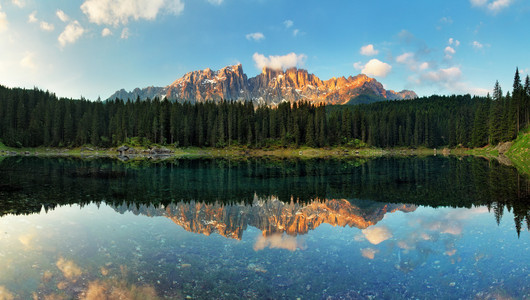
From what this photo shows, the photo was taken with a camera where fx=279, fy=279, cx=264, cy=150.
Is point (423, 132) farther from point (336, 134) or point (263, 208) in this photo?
point (263, 208)

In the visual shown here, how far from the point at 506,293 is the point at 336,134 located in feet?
423

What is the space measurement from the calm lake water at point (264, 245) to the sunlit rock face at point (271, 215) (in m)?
0.09

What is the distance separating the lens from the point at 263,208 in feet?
77.7

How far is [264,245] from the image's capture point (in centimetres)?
1516

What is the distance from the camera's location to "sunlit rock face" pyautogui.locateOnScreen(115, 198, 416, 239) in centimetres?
1820

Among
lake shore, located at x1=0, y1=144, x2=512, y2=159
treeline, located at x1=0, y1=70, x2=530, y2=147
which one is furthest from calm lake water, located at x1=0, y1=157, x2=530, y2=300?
treeline, located at x1=0, y1=70, x2=530, y2=147

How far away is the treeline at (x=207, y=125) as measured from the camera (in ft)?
389

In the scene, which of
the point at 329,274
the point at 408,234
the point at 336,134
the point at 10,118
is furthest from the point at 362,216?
the point at 10,118

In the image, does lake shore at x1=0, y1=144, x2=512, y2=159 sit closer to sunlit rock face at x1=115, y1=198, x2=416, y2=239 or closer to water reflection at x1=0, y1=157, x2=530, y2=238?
water reflection at x1=0, y1=157, x2=530, y2=238

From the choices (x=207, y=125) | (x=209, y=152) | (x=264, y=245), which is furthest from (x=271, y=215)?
(x=207, y=125)

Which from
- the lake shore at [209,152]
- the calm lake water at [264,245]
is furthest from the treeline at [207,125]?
the calm lake water at [264,245]

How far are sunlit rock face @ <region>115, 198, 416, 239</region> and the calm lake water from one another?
9 cm

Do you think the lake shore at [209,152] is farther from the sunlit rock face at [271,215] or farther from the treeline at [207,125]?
the sunlit rock face at [271,215]

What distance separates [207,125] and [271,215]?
11459 cm
